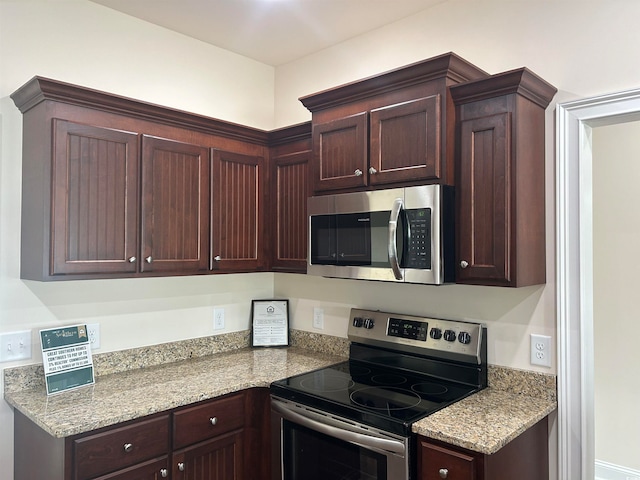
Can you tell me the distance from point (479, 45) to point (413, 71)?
0.48m

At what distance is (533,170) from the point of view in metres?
1.94

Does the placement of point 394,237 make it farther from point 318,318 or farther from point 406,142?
point 318,318

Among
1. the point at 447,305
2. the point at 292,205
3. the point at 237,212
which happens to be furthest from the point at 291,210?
the point at 447,305

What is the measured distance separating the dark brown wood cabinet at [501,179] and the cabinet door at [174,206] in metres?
1.29

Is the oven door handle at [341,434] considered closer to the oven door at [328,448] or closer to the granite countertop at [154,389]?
the oven door at [328,448]

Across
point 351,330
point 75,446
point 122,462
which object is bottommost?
point 122,462

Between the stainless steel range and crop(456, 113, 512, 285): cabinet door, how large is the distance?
1.33ft

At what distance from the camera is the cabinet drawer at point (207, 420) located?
6.55ft

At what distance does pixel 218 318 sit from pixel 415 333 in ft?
3.99

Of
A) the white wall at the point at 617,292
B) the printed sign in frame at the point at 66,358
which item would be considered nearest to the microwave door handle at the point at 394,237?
the printed sign in frame at the point at 66,358

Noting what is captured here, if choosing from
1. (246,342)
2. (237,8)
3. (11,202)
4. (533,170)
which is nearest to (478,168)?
(533,170)

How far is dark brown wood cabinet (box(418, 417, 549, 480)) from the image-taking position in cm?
158

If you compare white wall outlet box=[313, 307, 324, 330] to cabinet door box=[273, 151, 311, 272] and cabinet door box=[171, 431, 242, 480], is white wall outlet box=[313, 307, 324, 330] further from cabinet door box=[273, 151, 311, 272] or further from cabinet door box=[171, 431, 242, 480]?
cabinet door box=[171, 431, 242, 480]

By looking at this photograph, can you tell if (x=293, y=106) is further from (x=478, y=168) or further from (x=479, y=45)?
(x=478, y=168)
